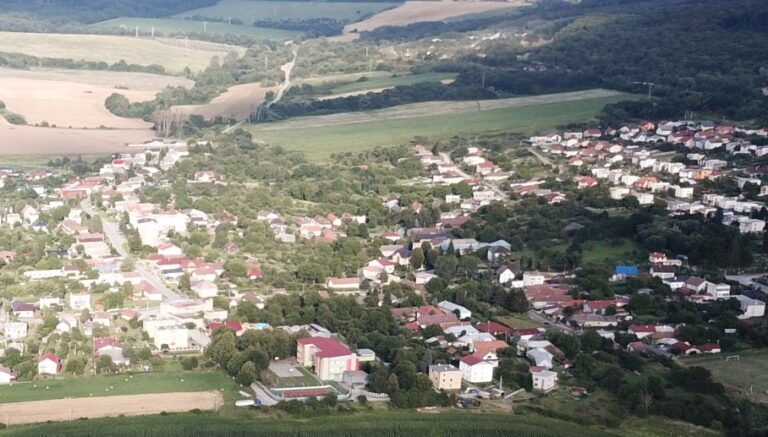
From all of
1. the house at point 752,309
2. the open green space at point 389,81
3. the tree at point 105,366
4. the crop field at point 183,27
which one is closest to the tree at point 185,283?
the tree at point 105,366

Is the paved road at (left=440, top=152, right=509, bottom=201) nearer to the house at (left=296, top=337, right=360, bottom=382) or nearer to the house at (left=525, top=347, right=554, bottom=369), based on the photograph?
the house at (left=525, top=347, right=554, bottom=369)

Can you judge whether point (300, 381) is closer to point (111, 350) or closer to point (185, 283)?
point (111, 350)

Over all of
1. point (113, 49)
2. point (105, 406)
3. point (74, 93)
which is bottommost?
point (105, 406)

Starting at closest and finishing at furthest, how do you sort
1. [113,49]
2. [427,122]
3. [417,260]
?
[417,260] < [427,122] < [113,49]

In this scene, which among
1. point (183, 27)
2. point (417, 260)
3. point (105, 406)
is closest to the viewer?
point (105, 406)

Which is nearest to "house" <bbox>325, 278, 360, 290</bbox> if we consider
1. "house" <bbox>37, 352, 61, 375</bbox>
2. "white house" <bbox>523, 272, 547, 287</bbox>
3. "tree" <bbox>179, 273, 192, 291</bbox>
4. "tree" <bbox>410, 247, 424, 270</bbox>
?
"tree" <bbox>410, 247, 424, 270</bbox>

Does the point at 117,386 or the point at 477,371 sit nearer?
the point at 117,386

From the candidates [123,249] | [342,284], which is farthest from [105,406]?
[123,249]

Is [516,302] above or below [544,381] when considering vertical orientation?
above
